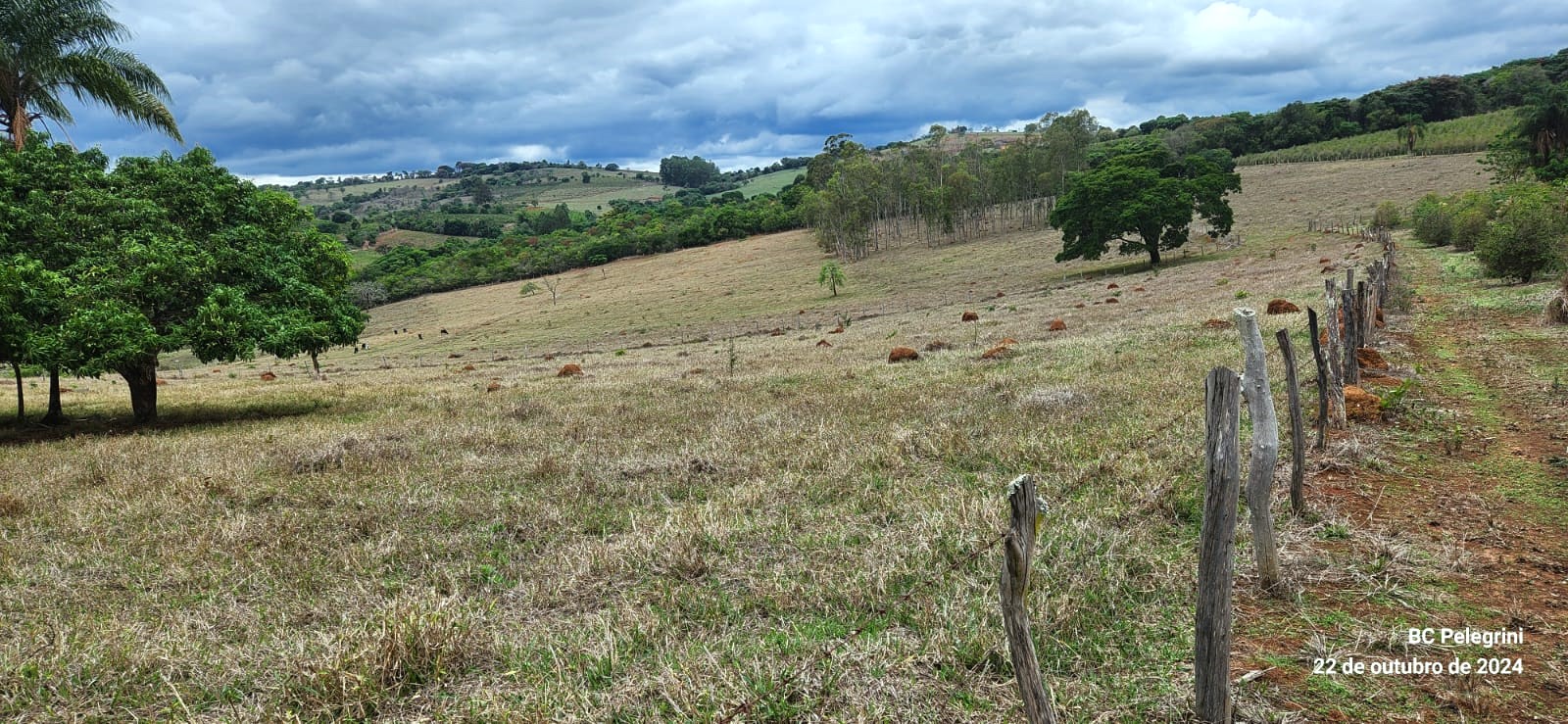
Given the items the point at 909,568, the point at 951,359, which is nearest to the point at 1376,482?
the point at 909,568

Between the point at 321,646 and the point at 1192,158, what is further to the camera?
the point at 1192,158

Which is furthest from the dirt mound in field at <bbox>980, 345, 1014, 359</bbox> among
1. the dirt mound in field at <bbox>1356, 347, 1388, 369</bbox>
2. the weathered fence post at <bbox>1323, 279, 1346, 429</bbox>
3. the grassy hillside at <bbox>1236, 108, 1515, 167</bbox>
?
the grassy hillside at <bbox>1236, 108, 1515, 167</bbox>

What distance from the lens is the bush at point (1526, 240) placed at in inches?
835

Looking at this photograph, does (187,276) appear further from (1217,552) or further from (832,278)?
(832,278)

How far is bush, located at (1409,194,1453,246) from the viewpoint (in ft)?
131

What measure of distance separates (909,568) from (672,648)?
2.01 meters

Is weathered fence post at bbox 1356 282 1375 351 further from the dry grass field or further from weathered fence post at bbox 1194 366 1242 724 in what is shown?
weathered fence post at bbox 1194 366 1242 724

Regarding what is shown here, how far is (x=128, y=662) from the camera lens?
4.66 metres

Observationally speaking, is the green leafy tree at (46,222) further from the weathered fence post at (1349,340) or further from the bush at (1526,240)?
the bush at (1526,240)

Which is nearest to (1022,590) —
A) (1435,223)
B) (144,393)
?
(144,393)

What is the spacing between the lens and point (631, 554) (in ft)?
20.4

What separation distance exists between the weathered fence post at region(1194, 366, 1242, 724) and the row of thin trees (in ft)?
280

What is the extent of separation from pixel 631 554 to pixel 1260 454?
16.7ft

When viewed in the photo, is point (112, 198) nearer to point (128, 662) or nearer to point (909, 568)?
point (128, 662)
